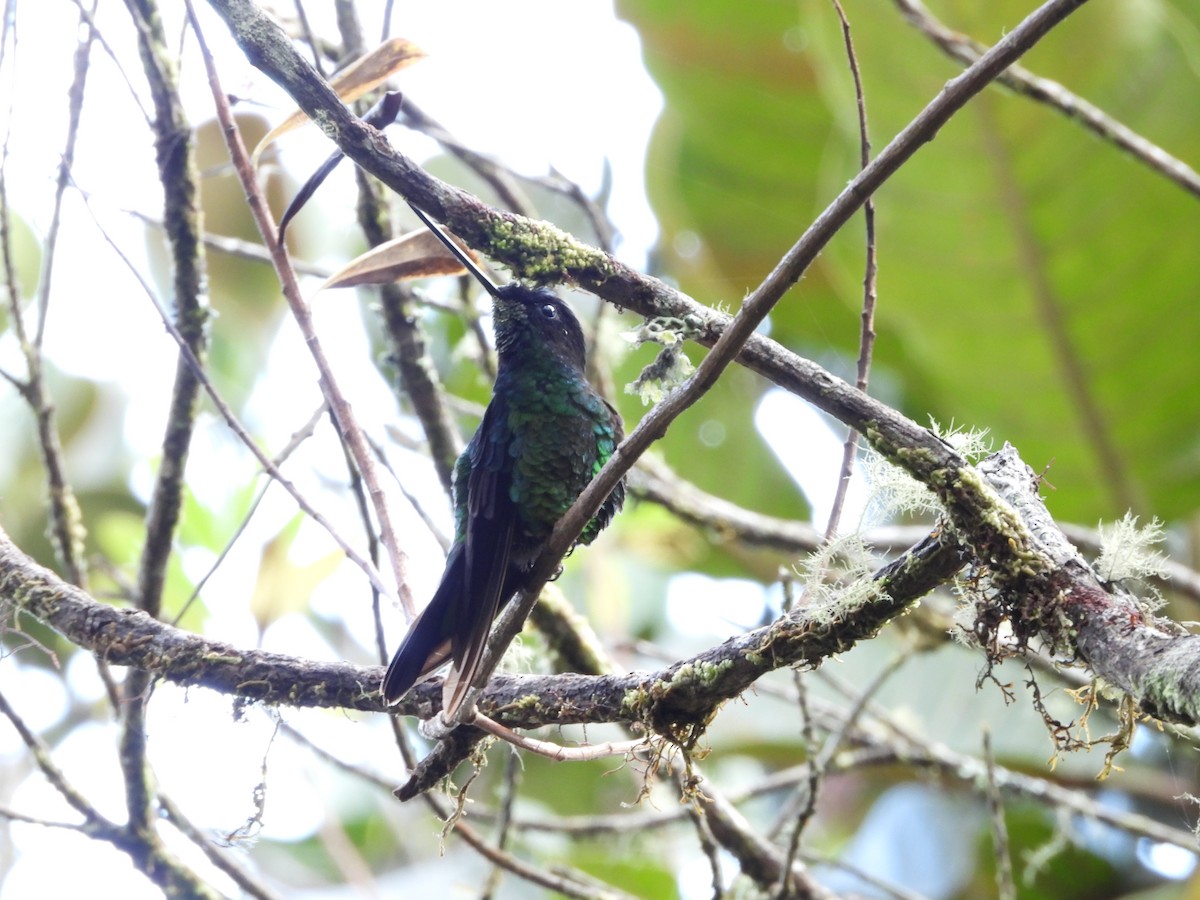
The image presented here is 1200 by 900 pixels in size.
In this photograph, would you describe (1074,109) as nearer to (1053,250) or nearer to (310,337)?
(1053,250)

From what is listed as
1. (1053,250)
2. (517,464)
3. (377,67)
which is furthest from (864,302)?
(1053,250)

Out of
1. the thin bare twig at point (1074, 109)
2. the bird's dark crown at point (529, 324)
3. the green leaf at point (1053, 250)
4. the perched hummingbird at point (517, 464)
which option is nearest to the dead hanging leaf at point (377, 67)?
the perched hummingbird at point (517, 464)

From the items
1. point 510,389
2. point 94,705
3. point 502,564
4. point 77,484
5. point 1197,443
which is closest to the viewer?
point 502,564

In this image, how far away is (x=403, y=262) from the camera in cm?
206

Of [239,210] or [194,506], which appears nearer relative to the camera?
[194,506]

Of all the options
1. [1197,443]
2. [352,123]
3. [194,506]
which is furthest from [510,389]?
[1197,443]

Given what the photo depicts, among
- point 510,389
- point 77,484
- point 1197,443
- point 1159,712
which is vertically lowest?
point 1159,712

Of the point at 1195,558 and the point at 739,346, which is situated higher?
the point at 1195,558

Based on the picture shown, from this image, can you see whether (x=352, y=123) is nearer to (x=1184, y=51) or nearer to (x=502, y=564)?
(x=502, y=564)

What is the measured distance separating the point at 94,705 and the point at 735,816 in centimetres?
431

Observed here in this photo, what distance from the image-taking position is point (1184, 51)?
4.00m

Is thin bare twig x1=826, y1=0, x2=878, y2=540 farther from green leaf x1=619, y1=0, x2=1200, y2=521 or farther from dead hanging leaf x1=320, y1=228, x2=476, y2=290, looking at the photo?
green leaf x1=619, y1=0, x2=1200, y2=521

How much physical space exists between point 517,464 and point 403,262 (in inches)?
20.8

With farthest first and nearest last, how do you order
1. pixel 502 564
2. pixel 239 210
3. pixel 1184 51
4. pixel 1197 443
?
1. pixel 239 210
2. pixel 1197 443
3. pixel 1184 51
4. pixel 502 564
